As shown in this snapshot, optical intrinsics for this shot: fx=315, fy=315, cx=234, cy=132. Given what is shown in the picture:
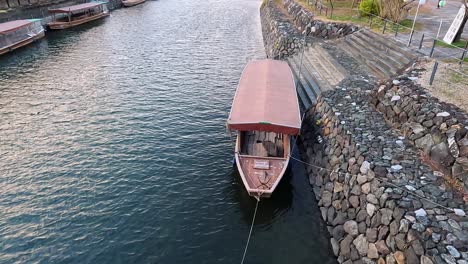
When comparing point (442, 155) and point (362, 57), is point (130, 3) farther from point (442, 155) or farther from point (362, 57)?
point (442, 155)

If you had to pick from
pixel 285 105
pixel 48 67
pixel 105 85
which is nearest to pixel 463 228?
pixel 285 105

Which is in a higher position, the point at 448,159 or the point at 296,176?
the point at 448,159

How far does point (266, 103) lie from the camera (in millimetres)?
Answer: 17516

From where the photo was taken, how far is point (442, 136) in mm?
13055

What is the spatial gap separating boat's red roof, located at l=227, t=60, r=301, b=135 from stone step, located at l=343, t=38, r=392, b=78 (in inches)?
237

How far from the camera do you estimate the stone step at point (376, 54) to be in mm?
20953

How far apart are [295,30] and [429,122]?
27.3 meters

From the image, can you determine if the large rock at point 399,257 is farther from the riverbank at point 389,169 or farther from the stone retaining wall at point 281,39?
the stone retaining wall at point 281,39

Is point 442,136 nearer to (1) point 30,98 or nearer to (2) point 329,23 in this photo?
(2) point 329,23

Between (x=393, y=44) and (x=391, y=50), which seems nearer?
(x=391, y=50)

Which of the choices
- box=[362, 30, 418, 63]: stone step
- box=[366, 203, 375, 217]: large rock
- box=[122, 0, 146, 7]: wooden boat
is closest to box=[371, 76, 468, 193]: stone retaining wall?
box=[366, 203, 375, 217]: large rock

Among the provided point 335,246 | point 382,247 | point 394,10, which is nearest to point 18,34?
point 394,10

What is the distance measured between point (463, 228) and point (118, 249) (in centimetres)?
1234

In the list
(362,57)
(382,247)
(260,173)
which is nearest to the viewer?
(382,247)
